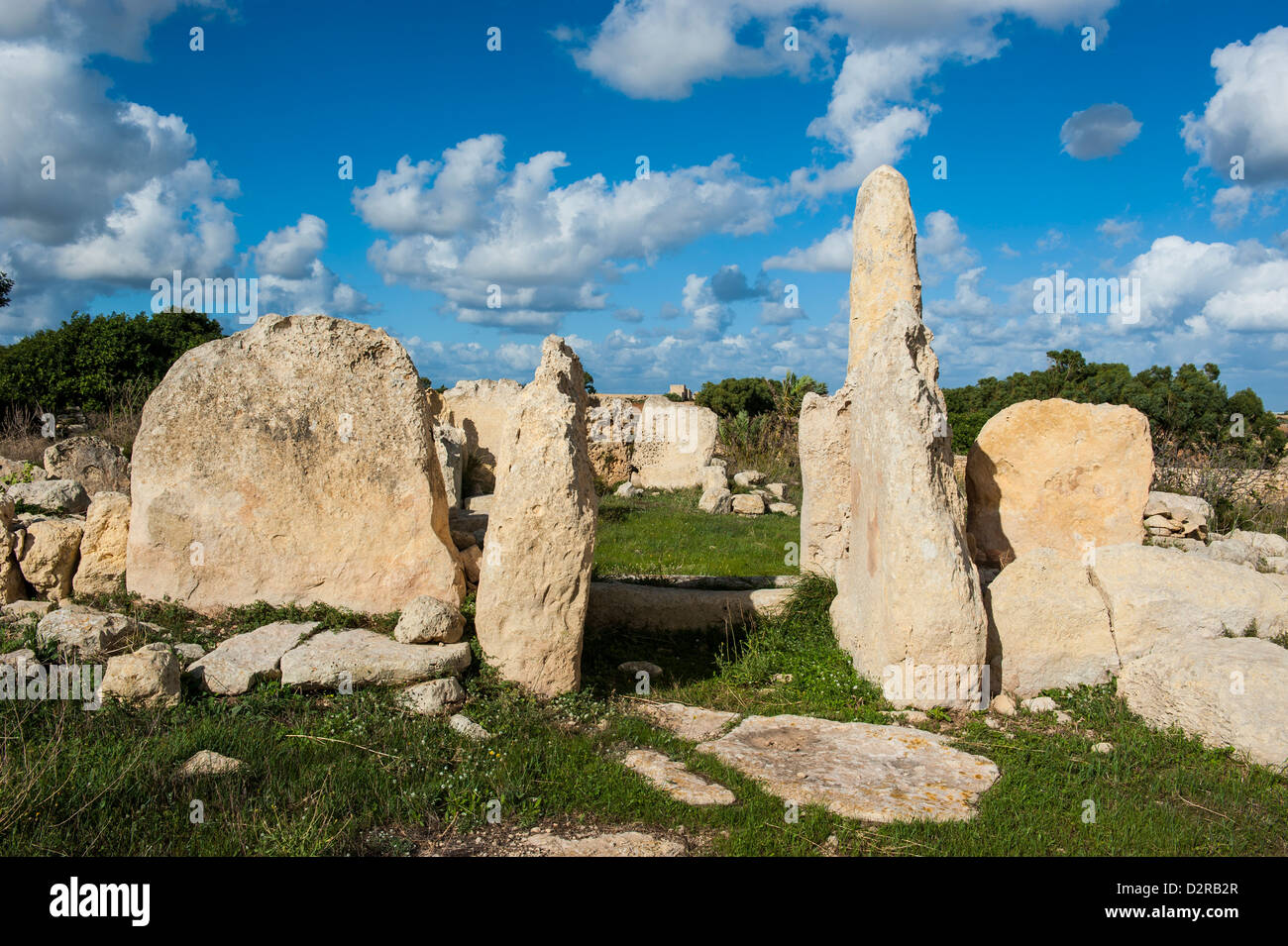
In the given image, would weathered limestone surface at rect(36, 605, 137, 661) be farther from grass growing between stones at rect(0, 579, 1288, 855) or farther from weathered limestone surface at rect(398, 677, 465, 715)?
weathered limestone surface at rect(398, 677, 465, 715)

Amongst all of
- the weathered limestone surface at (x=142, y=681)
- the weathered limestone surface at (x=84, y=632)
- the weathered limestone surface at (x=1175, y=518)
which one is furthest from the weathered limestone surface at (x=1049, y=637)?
the weathered limestone surface at (x=84, y=632)

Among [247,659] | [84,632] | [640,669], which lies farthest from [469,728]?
[84,632]

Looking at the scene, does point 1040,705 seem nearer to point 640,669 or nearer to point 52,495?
point 640,669

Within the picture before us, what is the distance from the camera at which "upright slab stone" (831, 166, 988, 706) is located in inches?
246

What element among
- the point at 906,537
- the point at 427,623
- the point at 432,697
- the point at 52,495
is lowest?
the point at 432,697

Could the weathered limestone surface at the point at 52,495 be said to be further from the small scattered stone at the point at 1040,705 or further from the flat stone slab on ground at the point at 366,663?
the small scattered stone at the point at 1040,705

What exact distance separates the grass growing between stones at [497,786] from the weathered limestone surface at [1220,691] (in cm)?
15

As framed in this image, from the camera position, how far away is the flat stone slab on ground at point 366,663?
610 cm

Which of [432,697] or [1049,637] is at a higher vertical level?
[1049,637]

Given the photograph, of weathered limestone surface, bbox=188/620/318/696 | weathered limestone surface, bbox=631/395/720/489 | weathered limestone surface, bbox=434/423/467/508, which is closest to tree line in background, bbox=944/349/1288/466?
weathered limestone surface, bbox=631/395/720/489

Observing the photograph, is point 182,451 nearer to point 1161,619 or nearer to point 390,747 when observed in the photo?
point 390,747

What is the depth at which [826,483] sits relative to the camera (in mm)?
9250

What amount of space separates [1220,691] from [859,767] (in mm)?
2431
